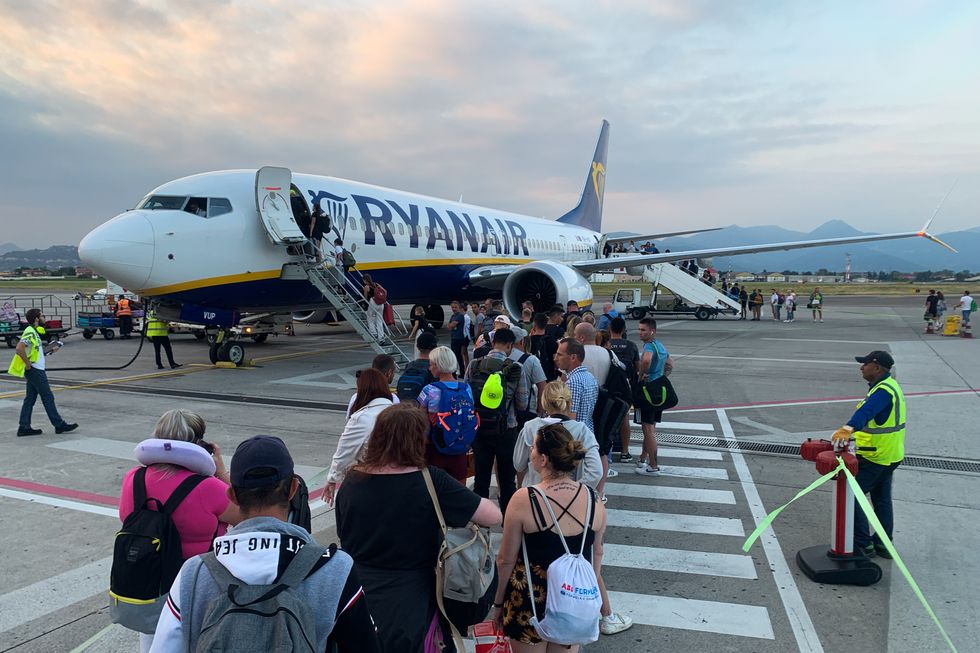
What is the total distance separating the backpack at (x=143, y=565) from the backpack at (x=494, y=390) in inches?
108

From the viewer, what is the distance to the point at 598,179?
1337 inches

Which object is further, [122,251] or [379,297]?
[379,297]

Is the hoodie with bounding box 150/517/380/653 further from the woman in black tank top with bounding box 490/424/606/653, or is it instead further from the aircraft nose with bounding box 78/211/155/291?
the aircraft nose with bounding box 78/211/155/291

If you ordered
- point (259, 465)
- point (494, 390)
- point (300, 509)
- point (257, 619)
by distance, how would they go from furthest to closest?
1. point (494, 390)
2. point (300, 509)
3. point (259, 465)
4. point (257, 619)

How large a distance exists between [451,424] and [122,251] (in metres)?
9.54

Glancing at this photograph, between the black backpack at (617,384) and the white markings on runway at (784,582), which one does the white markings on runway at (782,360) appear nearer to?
the white markings on runway at (784,582)

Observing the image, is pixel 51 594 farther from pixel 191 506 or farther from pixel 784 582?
pixel 784 582

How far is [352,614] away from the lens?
6.09 ft

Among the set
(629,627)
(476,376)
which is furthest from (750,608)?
(476,376)

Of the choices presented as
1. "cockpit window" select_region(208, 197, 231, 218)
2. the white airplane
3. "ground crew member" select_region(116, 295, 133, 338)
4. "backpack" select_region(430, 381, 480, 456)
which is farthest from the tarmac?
"ground crew member" select_region(116, 295, 133, 338)

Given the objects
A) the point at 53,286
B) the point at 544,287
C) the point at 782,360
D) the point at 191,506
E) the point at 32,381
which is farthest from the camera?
the point at 53,286

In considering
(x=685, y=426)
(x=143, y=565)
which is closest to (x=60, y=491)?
(x=143, y=565)

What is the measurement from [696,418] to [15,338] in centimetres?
1990

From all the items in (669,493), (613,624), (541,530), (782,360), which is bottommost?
(782,360)
